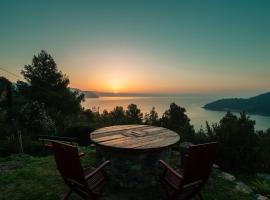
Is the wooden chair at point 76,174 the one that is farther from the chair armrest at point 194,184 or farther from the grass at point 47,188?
the chair armrest at point 194,184

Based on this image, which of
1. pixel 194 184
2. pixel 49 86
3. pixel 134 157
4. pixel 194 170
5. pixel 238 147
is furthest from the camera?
pixel 49 86

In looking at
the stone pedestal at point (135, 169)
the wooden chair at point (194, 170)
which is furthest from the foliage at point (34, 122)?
the wooden chair at point (194, 170)

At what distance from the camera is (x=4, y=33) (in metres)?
12.4

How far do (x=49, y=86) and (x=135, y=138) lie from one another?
808 inches

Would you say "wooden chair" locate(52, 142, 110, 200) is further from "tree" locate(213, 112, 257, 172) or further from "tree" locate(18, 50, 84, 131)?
"tree" locate(18, 50, 84, 131)

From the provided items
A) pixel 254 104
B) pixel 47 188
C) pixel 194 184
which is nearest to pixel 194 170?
pixel 194 184

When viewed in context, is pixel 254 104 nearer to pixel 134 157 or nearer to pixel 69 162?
pixel 134 157

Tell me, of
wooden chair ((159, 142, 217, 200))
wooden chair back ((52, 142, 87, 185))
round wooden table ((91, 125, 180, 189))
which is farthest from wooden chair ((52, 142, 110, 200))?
wooden chair ((159, 142, 217, 200))

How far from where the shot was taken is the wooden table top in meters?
4.75

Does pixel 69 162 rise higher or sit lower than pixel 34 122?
higher

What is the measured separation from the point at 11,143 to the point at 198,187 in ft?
24.7

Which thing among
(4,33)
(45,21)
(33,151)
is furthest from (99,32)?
(33,151)

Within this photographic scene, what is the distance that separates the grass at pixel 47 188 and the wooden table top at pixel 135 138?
0.98m

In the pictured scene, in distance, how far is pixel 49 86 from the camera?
23.6 meters
